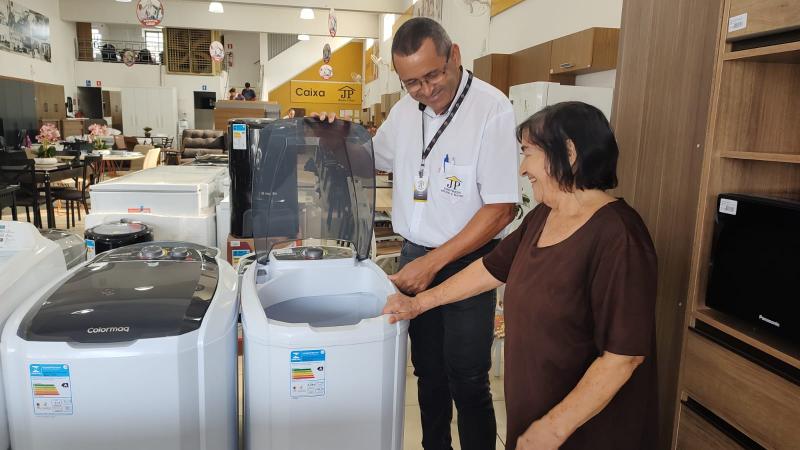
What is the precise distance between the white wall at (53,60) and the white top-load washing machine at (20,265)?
11.4 m

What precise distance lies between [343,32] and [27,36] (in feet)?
22.2

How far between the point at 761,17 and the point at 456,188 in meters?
0.95

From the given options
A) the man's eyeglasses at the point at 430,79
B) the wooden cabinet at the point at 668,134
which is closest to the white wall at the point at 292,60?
the wooden cabinet at the point at 668,134

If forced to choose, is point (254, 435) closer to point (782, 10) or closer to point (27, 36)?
point (782, 10)

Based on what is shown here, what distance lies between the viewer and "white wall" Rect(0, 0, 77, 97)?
439 inches

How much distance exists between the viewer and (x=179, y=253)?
1749mm

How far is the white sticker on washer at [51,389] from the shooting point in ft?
3.95

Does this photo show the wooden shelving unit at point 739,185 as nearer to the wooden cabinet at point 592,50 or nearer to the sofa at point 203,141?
the wooden cabinet at point 592,50

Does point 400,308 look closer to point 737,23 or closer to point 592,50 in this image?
point 737,23

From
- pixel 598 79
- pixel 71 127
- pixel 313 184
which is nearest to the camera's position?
pixel 313 184

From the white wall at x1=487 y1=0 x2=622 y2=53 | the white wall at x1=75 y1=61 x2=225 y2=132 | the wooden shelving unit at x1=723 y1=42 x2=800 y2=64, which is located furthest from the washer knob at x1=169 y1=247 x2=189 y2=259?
the white wall at x1=75 y1=61 x2=225 y2=132

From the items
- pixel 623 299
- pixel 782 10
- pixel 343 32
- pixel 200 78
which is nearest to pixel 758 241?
pixel 782 10

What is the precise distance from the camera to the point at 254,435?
1388mm

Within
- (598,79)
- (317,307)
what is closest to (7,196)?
(317,307)
